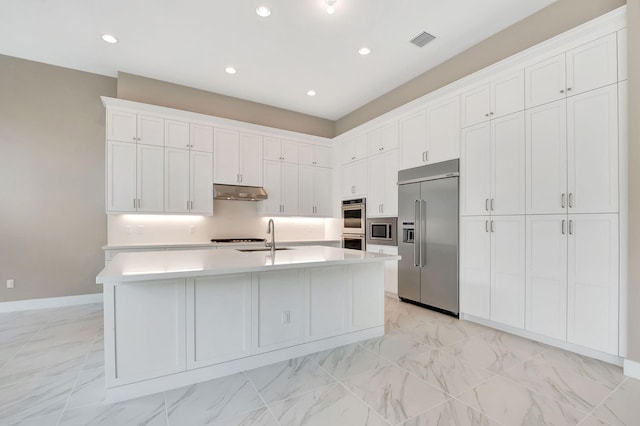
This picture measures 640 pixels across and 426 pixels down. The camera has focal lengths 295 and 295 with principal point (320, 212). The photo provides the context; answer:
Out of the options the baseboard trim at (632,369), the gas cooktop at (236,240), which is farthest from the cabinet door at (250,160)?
the baseboard trim at (632,369)

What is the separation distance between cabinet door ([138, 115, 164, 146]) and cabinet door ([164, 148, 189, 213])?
0.20 metres

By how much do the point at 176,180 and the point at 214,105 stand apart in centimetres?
152

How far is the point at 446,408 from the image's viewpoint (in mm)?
1864

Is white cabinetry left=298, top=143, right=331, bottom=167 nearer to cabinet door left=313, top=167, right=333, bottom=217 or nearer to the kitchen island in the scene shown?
cabinet door left=313, top=167, right=333, bottom=217

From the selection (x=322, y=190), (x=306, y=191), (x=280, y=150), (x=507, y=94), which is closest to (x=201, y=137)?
(x=280, y=150)

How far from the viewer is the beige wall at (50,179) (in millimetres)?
4012

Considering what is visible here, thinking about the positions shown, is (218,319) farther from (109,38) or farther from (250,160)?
(109,38)

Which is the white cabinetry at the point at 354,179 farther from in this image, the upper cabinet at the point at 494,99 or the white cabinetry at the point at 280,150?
the upper cabinet at the point at 494,99

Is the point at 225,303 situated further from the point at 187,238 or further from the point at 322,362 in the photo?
the point at 187,238

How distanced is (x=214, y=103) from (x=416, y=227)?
3.92 m

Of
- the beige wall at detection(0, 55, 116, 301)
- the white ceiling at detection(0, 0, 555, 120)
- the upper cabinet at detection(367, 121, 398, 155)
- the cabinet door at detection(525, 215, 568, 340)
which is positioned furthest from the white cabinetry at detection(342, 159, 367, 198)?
the beige wall at detection(0, 55, 116, 301)

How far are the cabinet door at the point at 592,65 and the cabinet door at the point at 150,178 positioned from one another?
5.00 m

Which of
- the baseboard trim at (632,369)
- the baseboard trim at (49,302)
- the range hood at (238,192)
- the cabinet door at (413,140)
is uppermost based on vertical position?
the cabinet door at (413,140)

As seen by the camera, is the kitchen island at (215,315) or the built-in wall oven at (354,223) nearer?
the kitchen island at (215,315)
